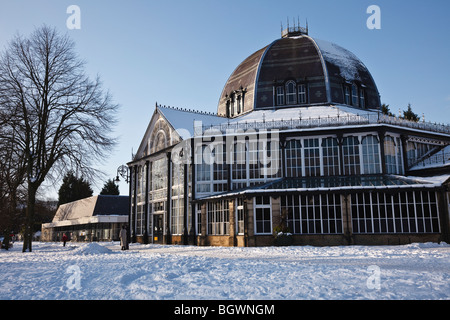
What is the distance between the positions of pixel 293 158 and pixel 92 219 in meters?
32.4

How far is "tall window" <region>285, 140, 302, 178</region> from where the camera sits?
28641 millimetres

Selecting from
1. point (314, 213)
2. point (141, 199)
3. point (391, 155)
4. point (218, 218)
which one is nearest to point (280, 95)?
point (391, 155)

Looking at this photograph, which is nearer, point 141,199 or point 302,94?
point 302,94

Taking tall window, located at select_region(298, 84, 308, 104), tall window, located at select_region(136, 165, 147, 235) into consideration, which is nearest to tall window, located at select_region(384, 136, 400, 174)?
tall window, located at select_region(298, 84, 308, 104)

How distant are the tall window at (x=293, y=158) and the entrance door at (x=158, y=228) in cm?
1242

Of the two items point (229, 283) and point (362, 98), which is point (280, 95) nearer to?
point (362, 98)

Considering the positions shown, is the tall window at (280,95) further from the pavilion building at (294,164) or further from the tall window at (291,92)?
the tall window at (291,92)

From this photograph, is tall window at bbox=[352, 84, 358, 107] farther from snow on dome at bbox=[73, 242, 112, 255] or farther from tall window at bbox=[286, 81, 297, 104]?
snow on dome at bbox=[73, 242, 112, 255]

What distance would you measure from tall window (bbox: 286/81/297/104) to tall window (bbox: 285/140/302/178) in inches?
244

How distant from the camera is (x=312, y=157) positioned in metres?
28.5

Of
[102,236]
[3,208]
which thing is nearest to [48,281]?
[3,208]
